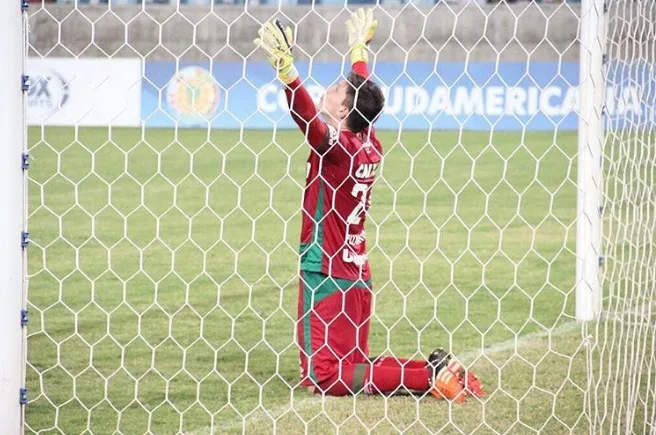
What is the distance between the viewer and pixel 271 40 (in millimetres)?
3924

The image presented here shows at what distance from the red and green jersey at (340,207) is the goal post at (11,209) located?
1.46 meters

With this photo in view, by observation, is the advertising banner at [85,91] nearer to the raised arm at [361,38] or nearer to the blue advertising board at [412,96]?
the blue advertising board at [412,96]

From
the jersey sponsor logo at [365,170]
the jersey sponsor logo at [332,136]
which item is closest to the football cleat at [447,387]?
the jersey sponsor logo at [365,170]

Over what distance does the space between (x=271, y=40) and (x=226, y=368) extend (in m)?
1.86

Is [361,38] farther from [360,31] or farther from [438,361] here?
[438,361]

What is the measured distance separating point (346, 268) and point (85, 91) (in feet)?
44.4

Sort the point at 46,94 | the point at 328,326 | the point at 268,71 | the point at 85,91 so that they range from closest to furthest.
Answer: the point at 328,326
the point at 46,94
the point at 85,91
the point at 268,71

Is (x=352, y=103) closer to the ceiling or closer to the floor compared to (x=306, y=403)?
closer to the ceiling

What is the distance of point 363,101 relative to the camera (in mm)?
4660

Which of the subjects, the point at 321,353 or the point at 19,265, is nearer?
the point at 19,265

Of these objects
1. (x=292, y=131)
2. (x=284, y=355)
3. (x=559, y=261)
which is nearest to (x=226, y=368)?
(x=284, y=355)

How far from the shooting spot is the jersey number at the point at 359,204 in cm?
477

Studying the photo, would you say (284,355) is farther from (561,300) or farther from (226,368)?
(561,300)

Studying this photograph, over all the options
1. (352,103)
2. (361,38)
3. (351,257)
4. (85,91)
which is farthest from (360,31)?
(85,91)
